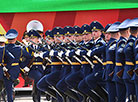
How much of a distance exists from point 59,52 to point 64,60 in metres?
0.22

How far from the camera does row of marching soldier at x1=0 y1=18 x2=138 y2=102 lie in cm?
840

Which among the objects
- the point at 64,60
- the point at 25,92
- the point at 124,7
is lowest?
the point at 25,92

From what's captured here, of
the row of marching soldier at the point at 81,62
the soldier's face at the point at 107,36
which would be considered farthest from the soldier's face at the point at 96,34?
the soldier's face at the point at 107,36

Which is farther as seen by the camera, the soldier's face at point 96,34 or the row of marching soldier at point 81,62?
the soldier's face at point 96,34

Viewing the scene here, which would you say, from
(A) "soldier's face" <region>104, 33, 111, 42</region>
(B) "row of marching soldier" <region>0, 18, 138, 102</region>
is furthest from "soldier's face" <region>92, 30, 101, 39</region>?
(A) "soldier's face" <region>104, 33, 111, 42</region>

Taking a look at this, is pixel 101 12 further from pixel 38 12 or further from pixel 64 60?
pixel 64 60

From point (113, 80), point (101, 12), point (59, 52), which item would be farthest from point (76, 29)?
point (101, 12)

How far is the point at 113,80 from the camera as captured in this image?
8.62 meters

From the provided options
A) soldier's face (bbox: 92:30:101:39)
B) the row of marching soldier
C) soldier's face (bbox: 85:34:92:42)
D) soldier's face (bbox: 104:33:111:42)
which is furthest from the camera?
soldier's face (bbox: 85:34:92:42)

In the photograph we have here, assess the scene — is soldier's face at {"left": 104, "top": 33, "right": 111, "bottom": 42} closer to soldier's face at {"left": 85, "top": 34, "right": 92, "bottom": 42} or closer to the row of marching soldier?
the row of marching soldier

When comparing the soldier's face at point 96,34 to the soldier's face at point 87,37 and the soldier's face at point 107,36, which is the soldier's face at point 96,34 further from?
the soldier's face at point 107,36

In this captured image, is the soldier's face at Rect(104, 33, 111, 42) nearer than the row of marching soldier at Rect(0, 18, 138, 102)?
No

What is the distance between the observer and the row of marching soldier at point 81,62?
840cm

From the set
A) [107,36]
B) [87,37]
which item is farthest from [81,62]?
[107,36]
